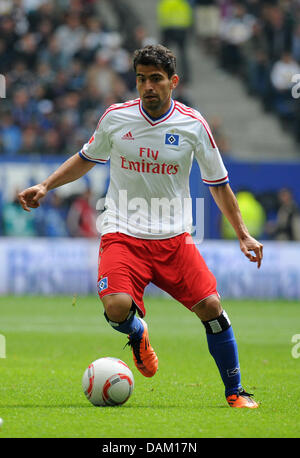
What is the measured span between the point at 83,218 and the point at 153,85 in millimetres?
12082

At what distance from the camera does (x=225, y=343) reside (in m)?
6.88

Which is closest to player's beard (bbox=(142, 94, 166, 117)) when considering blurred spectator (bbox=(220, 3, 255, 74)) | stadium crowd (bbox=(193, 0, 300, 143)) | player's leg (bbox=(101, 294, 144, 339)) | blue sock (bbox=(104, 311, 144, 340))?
player's leg (bbox=(101, 294, 144, 339))

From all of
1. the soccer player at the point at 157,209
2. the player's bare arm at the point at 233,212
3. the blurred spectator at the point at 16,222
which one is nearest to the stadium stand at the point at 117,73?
the blurred spectator at the point at 16,222

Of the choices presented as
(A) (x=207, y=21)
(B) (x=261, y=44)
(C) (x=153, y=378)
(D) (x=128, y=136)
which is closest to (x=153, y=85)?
(D) (x=128, y=136)

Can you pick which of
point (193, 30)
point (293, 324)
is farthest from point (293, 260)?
point (193, 30)

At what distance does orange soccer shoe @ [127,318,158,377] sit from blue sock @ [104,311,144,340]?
0.04 m

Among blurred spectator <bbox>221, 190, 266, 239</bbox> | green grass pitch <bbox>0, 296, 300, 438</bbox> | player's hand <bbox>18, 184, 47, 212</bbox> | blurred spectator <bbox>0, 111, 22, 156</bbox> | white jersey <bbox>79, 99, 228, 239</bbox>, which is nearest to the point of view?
green grass pitch <bbox>0, 296, 300, 438</bbox>

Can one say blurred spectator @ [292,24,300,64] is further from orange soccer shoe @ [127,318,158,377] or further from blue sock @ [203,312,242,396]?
blue sock @ [203,312,242,396]

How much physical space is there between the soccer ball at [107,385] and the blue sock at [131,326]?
0.28 meters

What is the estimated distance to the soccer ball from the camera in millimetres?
6797

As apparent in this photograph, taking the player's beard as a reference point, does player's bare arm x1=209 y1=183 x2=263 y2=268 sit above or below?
below

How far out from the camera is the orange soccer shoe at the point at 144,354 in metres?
7.16

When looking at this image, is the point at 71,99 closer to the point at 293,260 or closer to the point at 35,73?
the point at 35,73

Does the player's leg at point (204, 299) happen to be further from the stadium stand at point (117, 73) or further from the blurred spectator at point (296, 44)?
the blurred spectator at point (296, 44)
